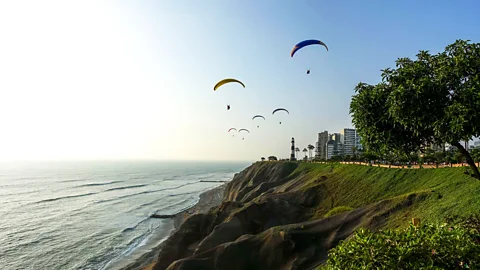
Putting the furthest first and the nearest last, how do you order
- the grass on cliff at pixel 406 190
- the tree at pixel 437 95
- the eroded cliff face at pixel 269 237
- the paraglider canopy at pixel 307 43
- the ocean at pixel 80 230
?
the ocean at pixel 80 230 < the paraglider canopy at pixel 307 43 < the eroded cliff face at pixel 269 237 < the grass on cliff at pixel 406 190 < the tree at pixel 437 95

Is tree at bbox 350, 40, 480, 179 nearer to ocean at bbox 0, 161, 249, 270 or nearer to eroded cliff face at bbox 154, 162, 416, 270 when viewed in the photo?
eroded cliff face at bbox 154, 162, 416, 270

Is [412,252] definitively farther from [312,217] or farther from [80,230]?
[80,230]

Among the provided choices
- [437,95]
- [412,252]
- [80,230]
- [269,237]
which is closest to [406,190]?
[269,237]

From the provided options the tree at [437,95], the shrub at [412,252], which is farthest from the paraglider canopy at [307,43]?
the shrub at [412,252]

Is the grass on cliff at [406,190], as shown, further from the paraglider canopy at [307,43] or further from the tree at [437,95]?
the paraglider canopy at [307,43]

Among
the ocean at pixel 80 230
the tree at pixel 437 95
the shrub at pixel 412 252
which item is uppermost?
the tree at pixel 437 95

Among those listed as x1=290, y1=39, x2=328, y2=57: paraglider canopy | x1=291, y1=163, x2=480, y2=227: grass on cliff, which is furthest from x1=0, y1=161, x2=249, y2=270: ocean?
x1=290, y1=39, x2=328, y2=57: paraglider canopy

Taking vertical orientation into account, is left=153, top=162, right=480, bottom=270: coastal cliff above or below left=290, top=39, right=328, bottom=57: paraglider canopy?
below

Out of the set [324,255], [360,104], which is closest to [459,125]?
[360,104]
